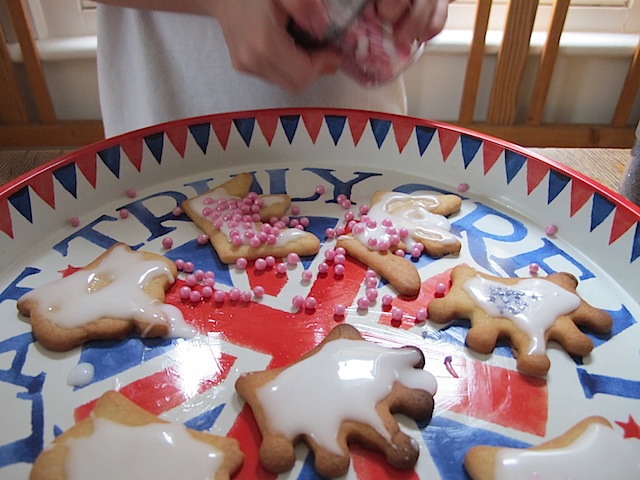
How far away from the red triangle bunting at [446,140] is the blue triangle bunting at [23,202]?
53 centimetres

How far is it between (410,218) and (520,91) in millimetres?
856

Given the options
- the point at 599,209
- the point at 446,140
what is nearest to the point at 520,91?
the point at 446,140

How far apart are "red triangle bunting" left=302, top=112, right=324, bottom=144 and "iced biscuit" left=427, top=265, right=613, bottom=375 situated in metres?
0.32

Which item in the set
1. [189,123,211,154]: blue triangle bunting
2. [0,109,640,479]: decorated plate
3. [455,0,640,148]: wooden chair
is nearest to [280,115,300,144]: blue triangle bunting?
[0,109,640,479]: decorated plate

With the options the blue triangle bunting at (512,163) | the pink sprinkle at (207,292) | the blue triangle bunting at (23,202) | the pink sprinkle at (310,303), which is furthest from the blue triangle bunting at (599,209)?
the blue triangle bunting at (23,202)

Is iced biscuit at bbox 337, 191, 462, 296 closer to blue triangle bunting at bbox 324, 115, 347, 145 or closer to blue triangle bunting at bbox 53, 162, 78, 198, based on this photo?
blue triangle bunting at bbox 324, 115, 347, 145

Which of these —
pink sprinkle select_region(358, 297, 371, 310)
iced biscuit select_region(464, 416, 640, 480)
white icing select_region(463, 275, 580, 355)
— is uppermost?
white icing select_region(463, 275, 580, 355)

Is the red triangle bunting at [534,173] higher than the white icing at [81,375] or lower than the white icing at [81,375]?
higher

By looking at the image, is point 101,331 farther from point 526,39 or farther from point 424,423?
point 526,39

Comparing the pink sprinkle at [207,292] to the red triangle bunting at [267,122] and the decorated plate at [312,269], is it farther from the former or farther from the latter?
the red triangle bunting at [267,122]

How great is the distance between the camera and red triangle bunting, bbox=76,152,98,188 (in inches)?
28.5

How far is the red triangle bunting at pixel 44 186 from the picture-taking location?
679 mm

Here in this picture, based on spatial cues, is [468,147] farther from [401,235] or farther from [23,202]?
[23,202]

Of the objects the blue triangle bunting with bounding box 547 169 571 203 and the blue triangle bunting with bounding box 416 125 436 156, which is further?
the blue triangle bunting with bounding box 416 125 436 156
